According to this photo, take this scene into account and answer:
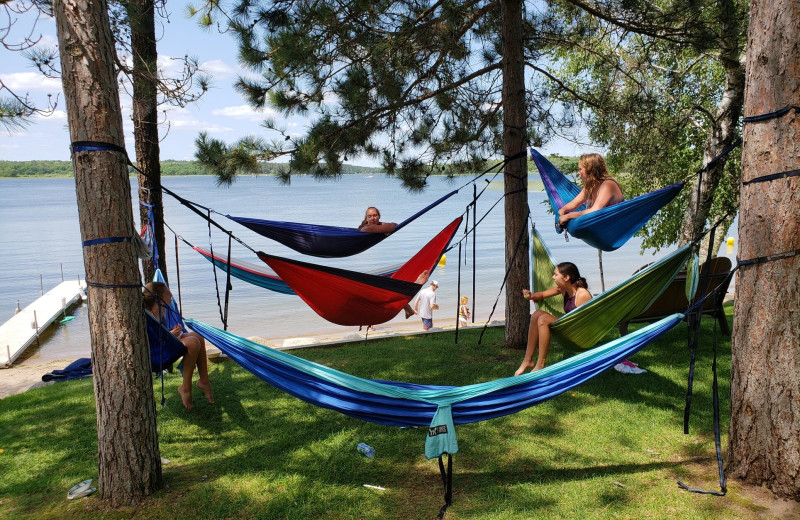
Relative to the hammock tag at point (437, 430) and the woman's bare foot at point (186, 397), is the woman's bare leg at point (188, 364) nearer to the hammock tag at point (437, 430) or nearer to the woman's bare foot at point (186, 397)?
the woman's bare foot at point (186, 397)

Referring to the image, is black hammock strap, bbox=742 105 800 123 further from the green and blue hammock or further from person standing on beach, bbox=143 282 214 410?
person standing on beach, bbox=143 282 214 410

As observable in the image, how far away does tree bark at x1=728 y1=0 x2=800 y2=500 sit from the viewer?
2.12m

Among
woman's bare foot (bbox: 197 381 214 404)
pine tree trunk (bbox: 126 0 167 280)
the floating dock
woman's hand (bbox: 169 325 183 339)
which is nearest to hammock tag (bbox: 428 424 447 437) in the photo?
woman's bare foot (bbox: 197 381 214 404)

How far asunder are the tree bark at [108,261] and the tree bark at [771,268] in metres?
2.32

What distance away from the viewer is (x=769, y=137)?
2.15 m

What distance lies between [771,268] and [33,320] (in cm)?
935

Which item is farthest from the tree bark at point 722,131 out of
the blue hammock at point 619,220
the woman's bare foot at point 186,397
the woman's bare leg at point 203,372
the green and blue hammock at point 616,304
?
the woman's bare foot at point 186,397

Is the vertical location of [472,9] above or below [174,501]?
above

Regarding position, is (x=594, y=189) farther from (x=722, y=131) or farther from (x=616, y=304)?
(x=722, y=131)

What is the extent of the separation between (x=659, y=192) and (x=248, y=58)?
3107mm

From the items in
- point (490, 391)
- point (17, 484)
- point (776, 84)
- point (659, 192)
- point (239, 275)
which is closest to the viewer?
point (776, 84)

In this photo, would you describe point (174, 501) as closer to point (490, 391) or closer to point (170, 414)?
point (170, 414)

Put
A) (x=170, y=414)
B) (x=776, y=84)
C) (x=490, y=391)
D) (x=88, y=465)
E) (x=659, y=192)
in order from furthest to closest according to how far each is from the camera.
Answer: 1. (x=170, y=414)
2. (x=659, y=192)
3. (x=88, y=465)
4. (x=490, y=391)
5. (x=776, y=84)

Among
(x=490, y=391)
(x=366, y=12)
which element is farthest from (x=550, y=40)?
(x=490, y=391)
